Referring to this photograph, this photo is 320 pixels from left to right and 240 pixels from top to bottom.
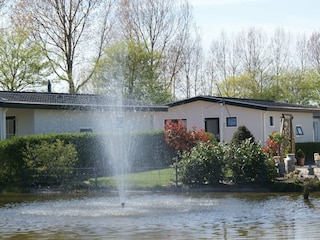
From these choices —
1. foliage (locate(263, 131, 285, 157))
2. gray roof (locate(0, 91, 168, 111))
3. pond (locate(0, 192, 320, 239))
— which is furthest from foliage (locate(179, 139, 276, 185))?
gray roof (locate(0, 91, 168, 111))

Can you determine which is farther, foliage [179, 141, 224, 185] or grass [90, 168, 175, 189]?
grass [90, 168, 175, 189]

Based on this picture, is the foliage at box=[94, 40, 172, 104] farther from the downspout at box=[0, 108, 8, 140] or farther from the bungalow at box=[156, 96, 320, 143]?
the downspout at box=[0, 108, 8, 140]

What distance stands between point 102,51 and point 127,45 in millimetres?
2054

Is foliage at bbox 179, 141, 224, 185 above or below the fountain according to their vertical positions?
below

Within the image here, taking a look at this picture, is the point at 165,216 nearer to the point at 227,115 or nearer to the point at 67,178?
the point at 67,178

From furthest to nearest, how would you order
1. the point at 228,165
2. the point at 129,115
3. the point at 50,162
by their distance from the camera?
the point at 129,115 < the point at 50,162 < the point at 228,165

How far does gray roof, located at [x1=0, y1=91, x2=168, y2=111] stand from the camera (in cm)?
2931

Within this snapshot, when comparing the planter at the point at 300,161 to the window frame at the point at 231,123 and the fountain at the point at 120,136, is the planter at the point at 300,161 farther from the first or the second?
the fountain at the point at 120,136

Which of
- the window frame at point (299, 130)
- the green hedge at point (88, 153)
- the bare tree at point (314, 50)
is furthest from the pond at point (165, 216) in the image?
the bare tree at point (314, 50)

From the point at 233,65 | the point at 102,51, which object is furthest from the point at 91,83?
the point at 233,65

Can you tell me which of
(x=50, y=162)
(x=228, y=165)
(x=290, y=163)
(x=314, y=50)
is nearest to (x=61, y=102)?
(x=50, y=162)

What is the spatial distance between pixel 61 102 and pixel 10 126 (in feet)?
9.35

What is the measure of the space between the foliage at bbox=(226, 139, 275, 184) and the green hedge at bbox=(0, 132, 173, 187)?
546 centimetres

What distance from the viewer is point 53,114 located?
30812 millimetres
